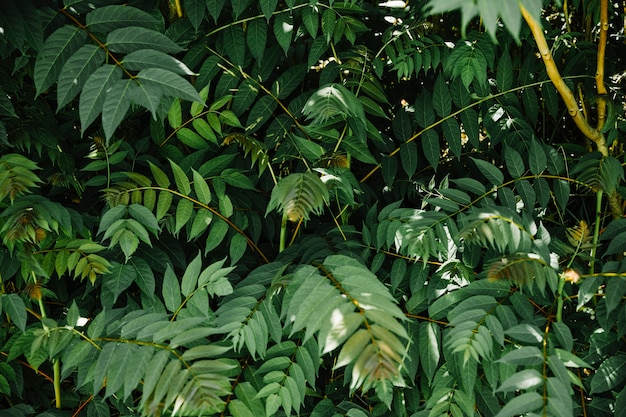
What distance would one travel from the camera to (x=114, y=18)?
141cm

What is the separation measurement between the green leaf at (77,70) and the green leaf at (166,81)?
13cm

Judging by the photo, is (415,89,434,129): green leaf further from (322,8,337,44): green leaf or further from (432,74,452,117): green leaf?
(322,8,337,44): green leaf

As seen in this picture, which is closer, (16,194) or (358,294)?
(358,294)

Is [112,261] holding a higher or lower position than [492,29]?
lower

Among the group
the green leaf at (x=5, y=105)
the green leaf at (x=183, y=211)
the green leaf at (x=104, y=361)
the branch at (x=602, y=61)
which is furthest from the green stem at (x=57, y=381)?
the branch at (x=602, y=61)

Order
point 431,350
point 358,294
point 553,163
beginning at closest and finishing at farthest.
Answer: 1. point 358,294
2. point 431,350
3. point 553,163

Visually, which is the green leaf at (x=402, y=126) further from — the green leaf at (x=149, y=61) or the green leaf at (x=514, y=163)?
the green leaf at (x=149, y=61)

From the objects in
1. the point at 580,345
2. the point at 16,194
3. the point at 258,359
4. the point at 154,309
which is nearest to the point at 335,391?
the point at 258,359

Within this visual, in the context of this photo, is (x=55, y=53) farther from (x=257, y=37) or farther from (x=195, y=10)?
(x=257, y=37)

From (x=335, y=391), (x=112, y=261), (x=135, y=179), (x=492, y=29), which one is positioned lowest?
(x=335, y=391)

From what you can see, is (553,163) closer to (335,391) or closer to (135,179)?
(335,391)

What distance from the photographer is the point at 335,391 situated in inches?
68.5

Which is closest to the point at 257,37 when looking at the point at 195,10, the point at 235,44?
the point at 235,44

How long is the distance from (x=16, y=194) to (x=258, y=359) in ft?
2.38
